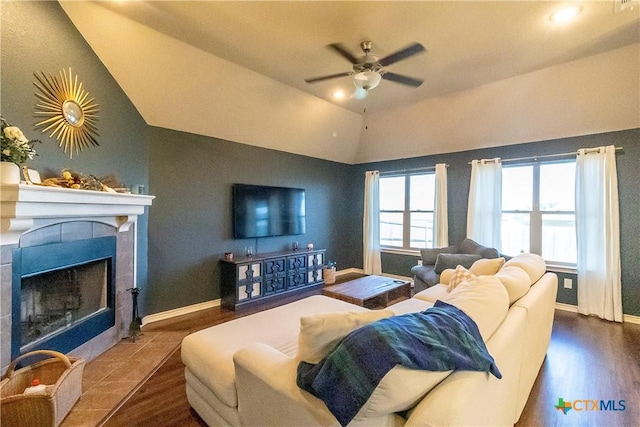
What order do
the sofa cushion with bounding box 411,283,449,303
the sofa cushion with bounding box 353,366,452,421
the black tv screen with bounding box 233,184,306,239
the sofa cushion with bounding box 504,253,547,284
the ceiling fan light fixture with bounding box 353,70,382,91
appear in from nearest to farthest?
the sofa cushion with bounding box 353,366,452,421 < the sofa cushion with bounding box 504,253,547,284 < the ceiling fan light fixture with bounding box 353,70,382,91 < the sofa cushion with bounding box 411,283,449,303 < the black tv screen with bounding box 233,184,306,239

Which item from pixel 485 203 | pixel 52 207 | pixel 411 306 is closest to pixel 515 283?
pixel 411 306

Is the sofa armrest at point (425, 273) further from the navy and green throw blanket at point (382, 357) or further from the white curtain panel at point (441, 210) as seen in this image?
the navy and green throw blanket at point (382, 357)

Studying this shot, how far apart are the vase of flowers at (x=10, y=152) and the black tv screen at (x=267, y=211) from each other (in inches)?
99.3

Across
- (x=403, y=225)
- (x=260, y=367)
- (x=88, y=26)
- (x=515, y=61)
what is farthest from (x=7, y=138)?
(x=403, y=225)

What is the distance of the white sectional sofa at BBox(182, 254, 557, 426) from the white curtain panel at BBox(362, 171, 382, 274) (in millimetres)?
3388

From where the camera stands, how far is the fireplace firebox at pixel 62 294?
1.94 metres

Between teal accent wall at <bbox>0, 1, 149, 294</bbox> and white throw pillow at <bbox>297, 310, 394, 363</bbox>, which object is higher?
teal accent wall at <bbox>0, 1, 149, 294</bbox>

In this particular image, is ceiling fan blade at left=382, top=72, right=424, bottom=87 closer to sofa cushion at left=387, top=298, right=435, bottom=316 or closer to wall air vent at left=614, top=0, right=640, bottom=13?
wall air vent at left=614, top=0, right=640, bottom=13

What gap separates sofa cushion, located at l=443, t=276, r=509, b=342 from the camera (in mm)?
1374

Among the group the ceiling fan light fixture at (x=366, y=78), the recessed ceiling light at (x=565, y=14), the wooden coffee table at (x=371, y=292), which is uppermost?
the recessed ceiling light at (x=565, y=14)

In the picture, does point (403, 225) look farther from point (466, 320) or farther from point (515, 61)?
point (466, 320)

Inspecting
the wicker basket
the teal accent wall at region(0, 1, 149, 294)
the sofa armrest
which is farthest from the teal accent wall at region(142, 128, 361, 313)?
the sofa armrest

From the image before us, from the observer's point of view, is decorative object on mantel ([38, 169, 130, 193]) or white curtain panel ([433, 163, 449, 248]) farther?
white curtain panel ([433, 163, 449, 248])

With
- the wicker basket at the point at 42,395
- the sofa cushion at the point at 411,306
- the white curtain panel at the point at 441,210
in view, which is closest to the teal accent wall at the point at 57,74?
the wicker basket at the point at 42,395
